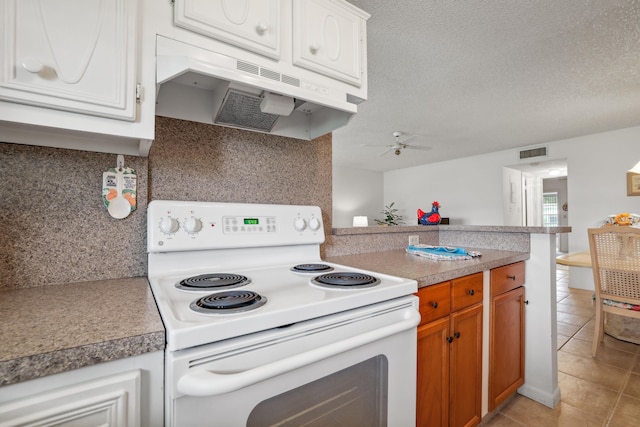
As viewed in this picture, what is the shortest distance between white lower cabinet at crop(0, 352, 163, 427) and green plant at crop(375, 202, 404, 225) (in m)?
7.19

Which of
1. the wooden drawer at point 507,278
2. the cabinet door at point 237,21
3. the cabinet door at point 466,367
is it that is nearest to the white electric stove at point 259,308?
the cabinet door at point 466,367

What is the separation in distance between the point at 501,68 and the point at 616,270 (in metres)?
1.96

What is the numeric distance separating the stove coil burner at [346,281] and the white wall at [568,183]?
5.53 meters

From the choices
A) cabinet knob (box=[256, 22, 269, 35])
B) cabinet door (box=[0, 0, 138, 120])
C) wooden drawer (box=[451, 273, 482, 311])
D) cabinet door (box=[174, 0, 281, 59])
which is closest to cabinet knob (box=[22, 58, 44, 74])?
cabinet door (box=[0, 0, 138, 120])

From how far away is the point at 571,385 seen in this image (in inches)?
77.7

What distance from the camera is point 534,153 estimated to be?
535cm

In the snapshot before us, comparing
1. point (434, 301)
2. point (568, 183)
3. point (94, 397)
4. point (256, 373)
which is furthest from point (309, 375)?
point (568, 183)

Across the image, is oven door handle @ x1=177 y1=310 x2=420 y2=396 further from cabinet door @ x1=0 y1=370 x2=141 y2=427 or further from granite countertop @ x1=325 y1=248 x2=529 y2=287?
granite countertop @ x1=325 y1=248 x2=529 y2=287

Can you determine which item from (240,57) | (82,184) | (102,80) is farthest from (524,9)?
(82,184)

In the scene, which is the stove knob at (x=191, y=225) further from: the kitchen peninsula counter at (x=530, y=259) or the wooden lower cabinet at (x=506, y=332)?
the wooden lower cabinet at (x=506, y=332)

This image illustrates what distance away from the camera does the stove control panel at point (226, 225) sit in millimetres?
1046

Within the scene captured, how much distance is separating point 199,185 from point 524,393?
2.25m

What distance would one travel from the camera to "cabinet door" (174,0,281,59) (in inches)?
35.0

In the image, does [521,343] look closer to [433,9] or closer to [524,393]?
[524,393]
